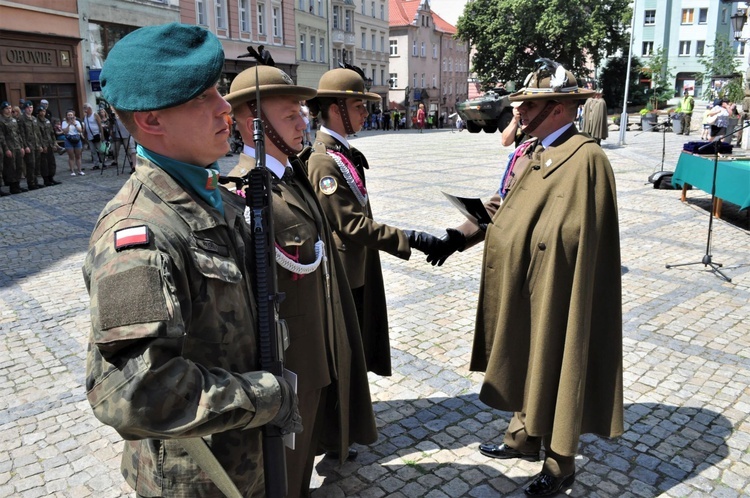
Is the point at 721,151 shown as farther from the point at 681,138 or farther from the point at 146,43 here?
the point at 681,138

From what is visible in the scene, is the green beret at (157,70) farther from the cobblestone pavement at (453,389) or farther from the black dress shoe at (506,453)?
the black dress shoe at (506,453)

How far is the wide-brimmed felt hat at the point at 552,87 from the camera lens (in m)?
3.04

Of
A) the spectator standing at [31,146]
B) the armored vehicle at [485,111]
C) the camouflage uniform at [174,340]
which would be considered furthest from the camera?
the spectator standing at [31,146]

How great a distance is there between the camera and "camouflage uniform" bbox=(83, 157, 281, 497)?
1.39 metres

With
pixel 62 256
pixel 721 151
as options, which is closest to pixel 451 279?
pixel 62 256

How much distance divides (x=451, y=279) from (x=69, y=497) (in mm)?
4586

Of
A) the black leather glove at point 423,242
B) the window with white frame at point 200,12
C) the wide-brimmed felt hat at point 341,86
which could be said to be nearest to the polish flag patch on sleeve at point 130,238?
the black leather glove at point 423,242

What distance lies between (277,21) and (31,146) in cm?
2702

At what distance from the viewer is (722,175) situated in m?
9.27

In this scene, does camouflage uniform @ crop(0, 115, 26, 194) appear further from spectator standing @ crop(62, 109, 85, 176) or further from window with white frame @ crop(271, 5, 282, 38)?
window with white frame @ crop(271, 5, 282, 38)

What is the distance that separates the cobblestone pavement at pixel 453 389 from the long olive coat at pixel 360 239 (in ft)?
1.94

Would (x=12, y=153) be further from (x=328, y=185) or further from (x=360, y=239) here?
(x=360, y=239)

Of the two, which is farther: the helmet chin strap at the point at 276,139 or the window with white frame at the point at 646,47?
the window with white frame at the point at 646,47

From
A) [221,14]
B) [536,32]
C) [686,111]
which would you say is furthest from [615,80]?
[221,14]
